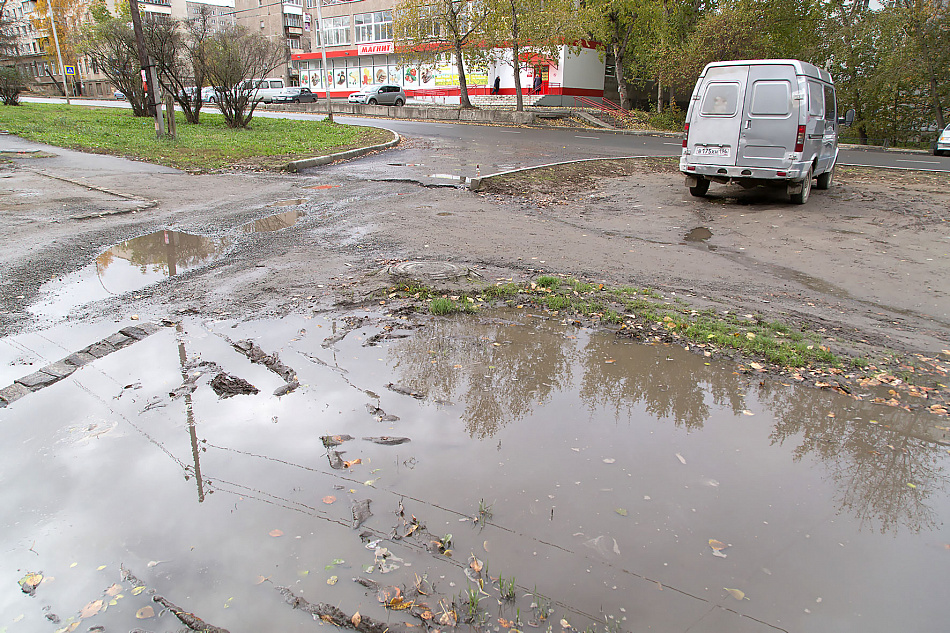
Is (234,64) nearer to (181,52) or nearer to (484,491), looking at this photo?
(181,52)

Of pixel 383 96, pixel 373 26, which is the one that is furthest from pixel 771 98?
pixel 373 26

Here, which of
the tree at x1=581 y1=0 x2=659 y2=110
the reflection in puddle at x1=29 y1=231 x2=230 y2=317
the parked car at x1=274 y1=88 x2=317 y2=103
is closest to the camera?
the reflection in puddle at x1=29 y1=231 x2=230 y2=317

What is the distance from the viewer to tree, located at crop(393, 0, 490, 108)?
34688 millimetres

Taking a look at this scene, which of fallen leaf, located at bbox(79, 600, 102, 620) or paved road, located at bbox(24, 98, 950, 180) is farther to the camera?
paved road, located at bbox(24, 98, 950, 180)

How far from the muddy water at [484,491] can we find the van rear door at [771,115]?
7168mm

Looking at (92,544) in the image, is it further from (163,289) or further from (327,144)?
(327,144)

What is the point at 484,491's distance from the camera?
3.18m

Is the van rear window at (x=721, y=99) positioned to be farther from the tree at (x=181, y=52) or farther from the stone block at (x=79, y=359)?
the tree at (x=181, y=52)

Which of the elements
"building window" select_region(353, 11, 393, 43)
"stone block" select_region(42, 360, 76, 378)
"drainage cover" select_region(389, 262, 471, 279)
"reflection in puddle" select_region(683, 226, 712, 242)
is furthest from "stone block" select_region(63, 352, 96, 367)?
"building window" select_region(353, 11, 393, 43)

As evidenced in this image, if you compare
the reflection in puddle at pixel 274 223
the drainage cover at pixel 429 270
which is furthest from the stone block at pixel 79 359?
the reflection in puddle at pixel 274 223

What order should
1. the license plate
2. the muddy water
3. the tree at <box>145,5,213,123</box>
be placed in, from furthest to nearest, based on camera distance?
1. the tree at <box>145,5,213,123</box>
2. the license plate
3. the muddy water

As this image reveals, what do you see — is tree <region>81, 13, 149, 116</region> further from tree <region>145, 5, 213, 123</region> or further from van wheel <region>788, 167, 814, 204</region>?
van wheel <region>788, 167, 814, 204</region>

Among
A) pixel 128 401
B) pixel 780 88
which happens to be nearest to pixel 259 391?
pixel 128 401

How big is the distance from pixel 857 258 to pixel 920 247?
4.41ft
